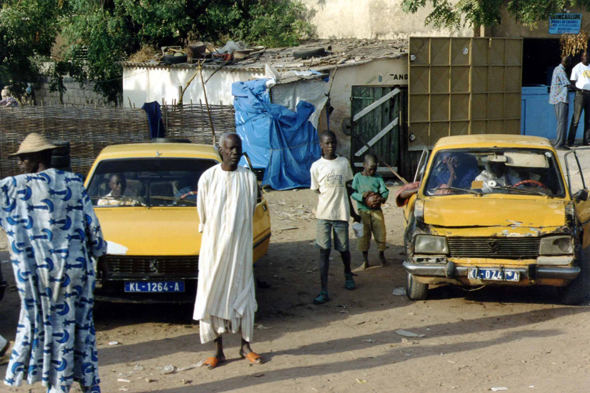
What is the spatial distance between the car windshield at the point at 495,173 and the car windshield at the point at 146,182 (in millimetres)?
2390

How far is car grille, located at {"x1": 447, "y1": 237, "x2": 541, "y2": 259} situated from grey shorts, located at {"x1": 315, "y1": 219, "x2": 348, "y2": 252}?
122cm

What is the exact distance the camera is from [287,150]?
13.9 metres

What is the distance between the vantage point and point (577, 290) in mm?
6848

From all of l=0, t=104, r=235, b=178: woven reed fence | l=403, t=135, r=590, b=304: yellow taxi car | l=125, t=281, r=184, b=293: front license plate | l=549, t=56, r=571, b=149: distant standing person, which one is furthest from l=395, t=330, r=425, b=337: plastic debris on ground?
l=549, t=56, r=571, b=149: distant standing person

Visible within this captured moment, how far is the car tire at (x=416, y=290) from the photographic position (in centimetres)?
714

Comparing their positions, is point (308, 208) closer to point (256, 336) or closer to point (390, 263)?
point (390, 263)

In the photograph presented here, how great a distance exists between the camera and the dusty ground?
511 centimetres

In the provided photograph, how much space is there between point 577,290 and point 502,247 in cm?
96

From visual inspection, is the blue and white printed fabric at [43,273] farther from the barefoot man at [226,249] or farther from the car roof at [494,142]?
the car roof at [494,142]

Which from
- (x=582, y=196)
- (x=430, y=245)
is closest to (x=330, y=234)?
(x=430, y=245)

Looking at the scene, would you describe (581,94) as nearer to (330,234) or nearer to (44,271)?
(330,234)

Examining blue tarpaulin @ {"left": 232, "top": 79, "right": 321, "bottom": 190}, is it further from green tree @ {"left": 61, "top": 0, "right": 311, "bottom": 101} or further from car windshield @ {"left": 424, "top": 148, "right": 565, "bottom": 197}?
green tree @ {"left": 61, "top": 0, "right": 311, "bottom": 101}

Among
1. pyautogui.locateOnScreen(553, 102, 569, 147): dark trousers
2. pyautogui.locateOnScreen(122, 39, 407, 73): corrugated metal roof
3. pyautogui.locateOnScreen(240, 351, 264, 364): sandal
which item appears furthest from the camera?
pyautogui.locateOnScreen(553, 102, 569, 147): dark trousers

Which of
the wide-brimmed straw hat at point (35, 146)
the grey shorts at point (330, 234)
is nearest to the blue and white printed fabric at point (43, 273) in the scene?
the wide-brimmed straw hat at point (35, 146)
